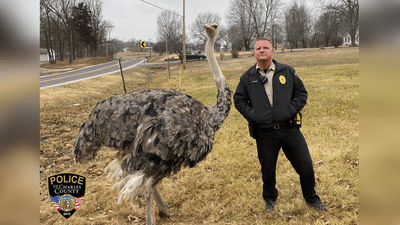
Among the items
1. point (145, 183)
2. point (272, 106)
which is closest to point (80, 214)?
point (145, 183)

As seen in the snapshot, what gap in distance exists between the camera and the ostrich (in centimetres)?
218

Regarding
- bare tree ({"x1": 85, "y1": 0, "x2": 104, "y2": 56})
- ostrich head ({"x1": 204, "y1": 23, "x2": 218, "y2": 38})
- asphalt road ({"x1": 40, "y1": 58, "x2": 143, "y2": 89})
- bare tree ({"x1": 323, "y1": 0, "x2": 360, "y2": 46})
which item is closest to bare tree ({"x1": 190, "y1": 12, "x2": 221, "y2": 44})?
ostrich head ({"x1": 204, "y1": 23, "x2": 218, "y2": 38})

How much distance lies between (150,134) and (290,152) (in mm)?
1538

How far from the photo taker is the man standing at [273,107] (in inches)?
94.9

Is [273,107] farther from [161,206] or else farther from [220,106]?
[161,206]

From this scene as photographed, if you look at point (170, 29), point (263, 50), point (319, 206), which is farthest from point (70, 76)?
point (319, 206)

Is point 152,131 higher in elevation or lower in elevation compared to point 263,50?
lower

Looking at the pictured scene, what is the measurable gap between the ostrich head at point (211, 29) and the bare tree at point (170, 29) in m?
3.44

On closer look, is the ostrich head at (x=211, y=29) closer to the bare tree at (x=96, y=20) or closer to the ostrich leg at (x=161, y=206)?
the ostrich leg at (x=161, y=206)

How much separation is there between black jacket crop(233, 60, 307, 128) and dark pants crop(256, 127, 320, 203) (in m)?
0.17

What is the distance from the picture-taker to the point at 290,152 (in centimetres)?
262

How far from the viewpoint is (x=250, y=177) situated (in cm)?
354

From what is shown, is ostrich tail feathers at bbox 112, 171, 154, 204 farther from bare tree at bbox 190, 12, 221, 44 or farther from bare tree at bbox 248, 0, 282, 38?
bare tree at bbox 248, 0, 282, 38

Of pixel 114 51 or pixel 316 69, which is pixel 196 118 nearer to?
pixel 316 69
